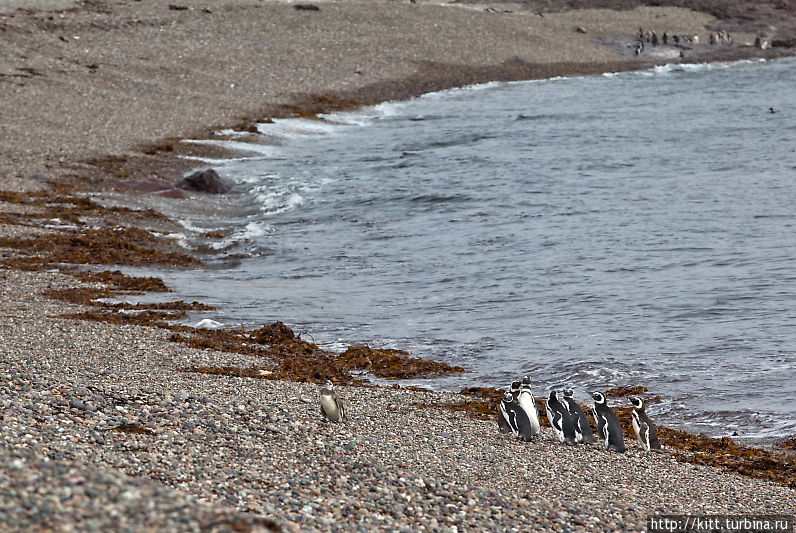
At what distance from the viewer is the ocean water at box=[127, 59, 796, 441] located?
1415cm

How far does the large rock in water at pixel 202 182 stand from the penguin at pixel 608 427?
18227 millimetres

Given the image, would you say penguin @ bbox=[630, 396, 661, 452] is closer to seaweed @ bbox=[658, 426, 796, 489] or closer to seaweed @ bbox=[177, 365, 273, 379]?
seaweed @ bbox=[658, 426, 796, 489]

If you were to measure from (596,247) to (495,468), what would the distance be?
12.7 m

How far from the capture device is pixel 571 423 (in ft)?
35.8

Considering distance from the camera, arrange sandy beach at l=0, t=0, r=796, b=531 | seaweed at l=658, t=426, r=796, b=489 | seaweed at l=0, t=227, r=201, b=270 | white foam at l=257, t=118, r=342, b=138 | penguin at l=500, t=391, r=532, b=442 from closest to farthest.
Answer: sandy beach at l=0, t=0, r=796, b=531 < seaweed at l=658, t=426, r=796, b=489 < penguin at l=500, t=391, r=532, b=442 < seaweed at l=0, t=227, r=201, b=270 < white foam at l=257, t=118, r=342, b=138

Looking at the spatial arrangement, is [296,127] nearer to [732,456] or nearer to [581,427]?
[581,427]

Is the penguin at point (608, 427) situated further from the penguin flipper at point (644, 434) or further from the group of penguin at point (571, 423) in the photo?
the penguin flipper at point (644, 434)

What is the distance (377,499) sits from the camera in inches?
297

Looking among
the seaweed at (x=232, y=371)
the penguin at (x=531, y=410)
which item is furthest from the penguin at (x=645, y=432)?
the seaweed at (x=232, y=371)

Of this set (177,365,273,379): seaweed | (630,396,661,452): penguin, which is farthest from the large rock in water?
(630,396,661,452): penguin

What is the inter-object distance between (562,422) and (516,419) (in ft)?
1.69

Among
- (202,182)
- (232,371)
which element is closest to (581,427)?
(232,371)

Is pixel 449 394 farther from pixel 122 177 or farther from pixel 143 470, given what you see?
pixel 122 177

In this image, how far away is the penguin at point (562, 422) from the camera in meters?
10.9
